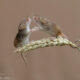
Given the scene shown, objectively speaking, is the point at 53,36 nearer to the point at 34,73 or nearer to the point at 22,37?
the point at 22,37

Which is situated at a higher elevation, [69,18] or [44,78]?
[69,18]

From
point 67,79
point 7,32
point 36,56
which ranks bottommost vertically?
point 67,79

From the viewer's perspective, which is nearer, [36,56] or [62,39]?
[62,39]

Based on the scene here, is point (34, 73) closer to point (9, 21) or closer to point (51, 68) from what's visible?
point (51, 68)

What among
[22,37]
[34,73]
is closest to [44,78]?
[34,73]

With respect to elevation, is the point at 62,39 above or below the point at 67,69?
above

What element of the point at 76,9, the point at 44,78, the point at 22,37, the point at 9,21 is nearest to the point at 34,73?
the point at 44,78
